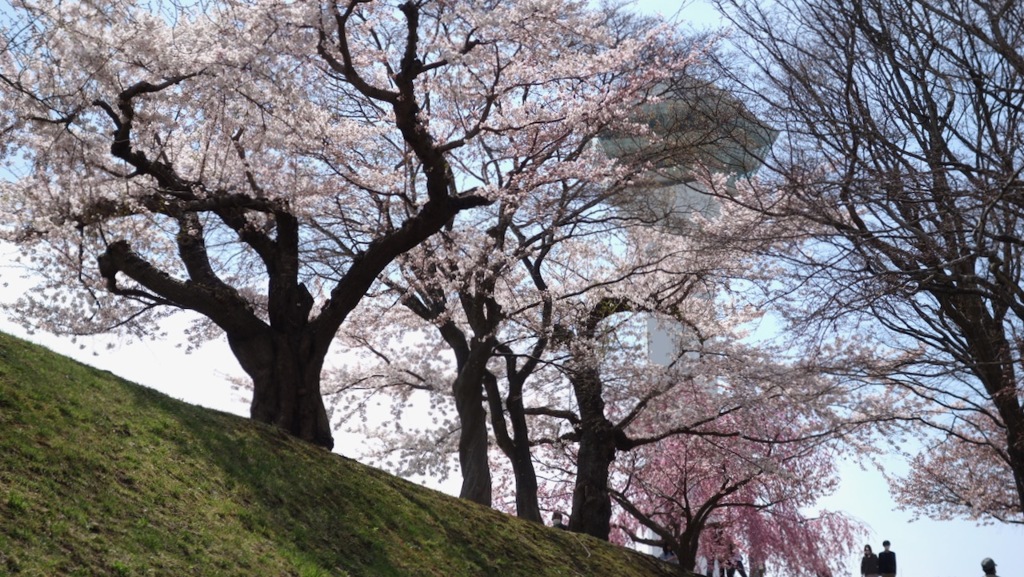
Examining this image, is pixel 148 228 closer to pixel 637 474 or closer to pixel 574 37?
pixel 574 37

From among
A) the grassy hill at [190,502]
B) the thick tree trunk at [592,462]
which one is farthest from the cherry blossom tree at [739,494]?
the grassy hill at [190,502]

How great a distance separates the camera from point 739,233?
384 inches

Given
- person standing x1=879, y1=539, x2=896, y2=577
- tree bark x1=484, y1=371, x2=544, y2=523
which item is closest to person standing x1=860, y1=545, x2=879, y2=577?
person standing x1=879, y1=539, x2=896, y2=577

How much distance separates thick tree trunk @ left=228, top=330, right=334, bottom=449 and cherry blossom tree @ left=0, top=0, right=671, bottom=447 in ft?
0.07

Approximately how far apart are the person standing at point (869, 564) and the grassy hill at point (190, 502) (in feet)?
25.9

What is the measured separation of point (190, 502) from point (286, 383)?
12.2 ft

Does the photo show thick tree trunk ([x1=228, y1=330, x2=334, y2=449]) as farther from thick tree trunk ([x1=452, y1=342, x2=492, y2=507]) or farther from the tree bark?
the tree bark

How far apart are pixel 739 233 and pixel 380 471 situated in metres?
4.58

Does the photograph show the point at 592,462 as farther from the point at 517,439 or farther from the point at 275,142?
the point at 275,142

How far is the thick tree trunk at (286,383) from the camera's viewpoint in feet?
35.8

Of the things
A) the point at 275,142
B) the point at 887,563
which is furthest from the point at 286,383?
the point at 887,563

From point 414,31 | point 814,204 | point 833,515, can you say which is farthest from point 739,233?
point 833,515

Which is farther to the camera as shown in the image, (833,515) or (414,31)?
(833,515)

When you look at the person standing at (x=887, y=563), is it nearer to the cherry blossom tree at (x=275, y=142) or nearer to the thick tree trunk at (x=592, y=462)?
the thick tree trunk at (x=592, y=462)
